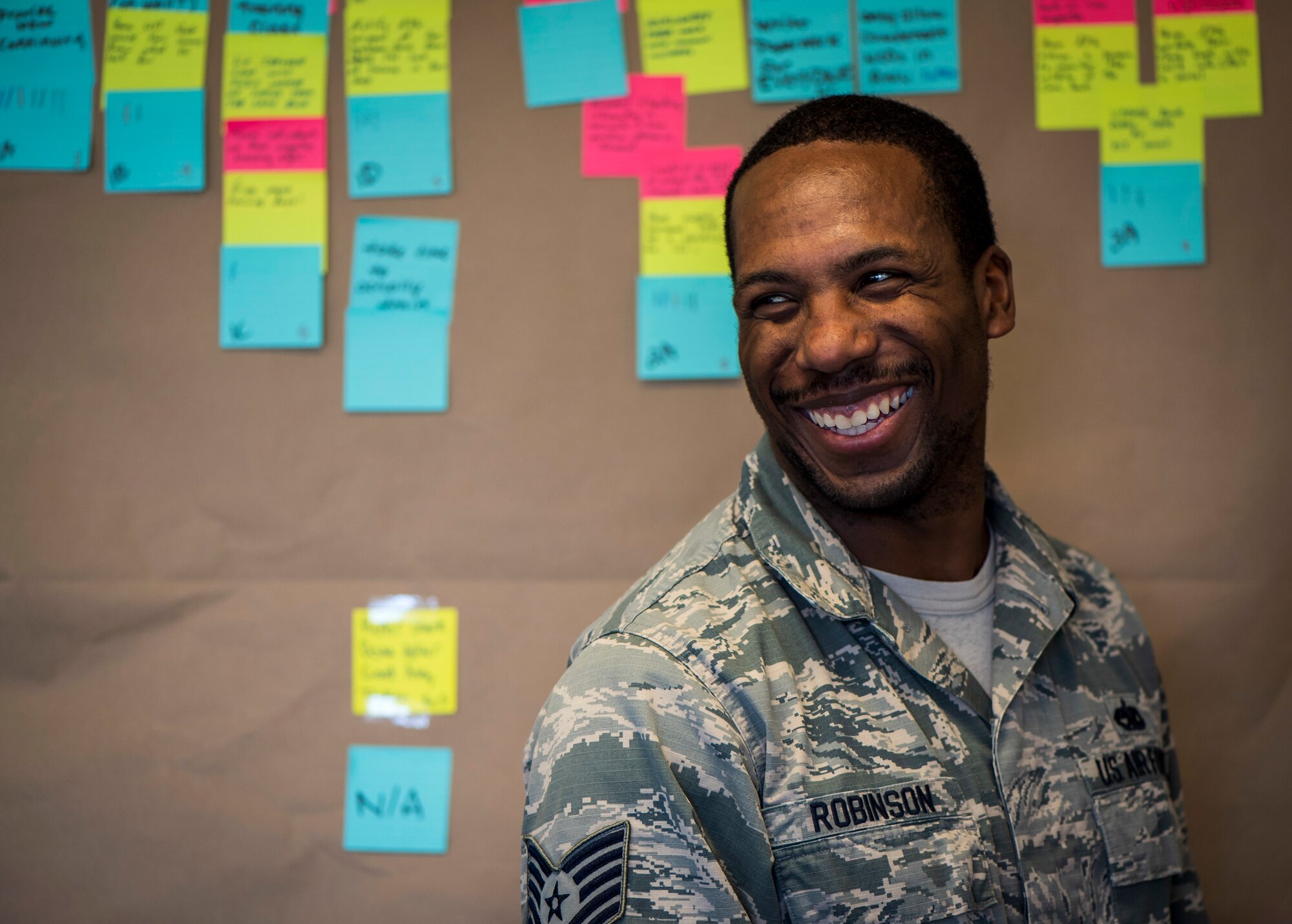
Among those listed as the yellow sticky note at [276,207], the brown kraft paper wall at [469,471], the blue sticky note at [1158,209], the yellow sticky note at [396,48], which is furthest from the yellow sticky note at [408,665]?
the blue sticky note at [1158,209]

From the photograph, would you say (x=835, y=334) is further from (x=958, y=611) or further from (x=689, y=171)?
(x=689, y=171)

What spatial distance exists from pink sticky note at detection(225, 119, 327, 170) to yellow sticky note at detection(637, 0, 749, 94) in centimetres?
47

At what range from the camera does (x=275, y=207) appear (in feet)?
4.34

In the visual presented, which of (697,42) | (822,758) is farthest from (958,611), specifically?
(697,42)

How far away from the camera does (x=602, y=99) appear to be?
1.31 m

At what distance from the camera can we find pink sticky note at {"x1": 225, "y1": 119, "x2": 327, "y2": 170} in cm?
132

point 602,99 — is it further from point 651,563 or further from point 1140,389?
point 1140,389

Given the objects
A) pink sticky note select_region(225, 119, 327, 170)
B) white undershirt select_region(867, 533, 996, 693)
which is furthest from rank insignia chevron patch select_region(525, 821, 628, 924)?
pink sticky note select_region(225, 119, 327, 170)

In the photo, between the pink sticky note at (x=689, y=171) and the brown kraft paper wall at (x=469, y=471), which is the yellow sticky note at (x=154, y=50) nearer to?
the brown kraft paper wall at (x=469, y=471)

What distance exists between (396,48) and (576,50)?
0.83ft

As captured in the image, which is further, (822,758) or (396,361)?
(396,361)

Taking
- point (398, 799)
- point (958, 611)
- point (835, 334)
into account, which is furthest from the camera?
point (398, 799)

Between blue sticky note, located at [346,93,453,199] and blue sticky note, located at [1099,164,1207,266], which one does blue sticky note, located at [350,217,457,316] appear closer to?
blue sticky note, located at [346,93,453,199]

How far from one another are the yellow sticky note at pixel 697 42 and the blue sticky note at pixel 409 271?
374 millimetres
